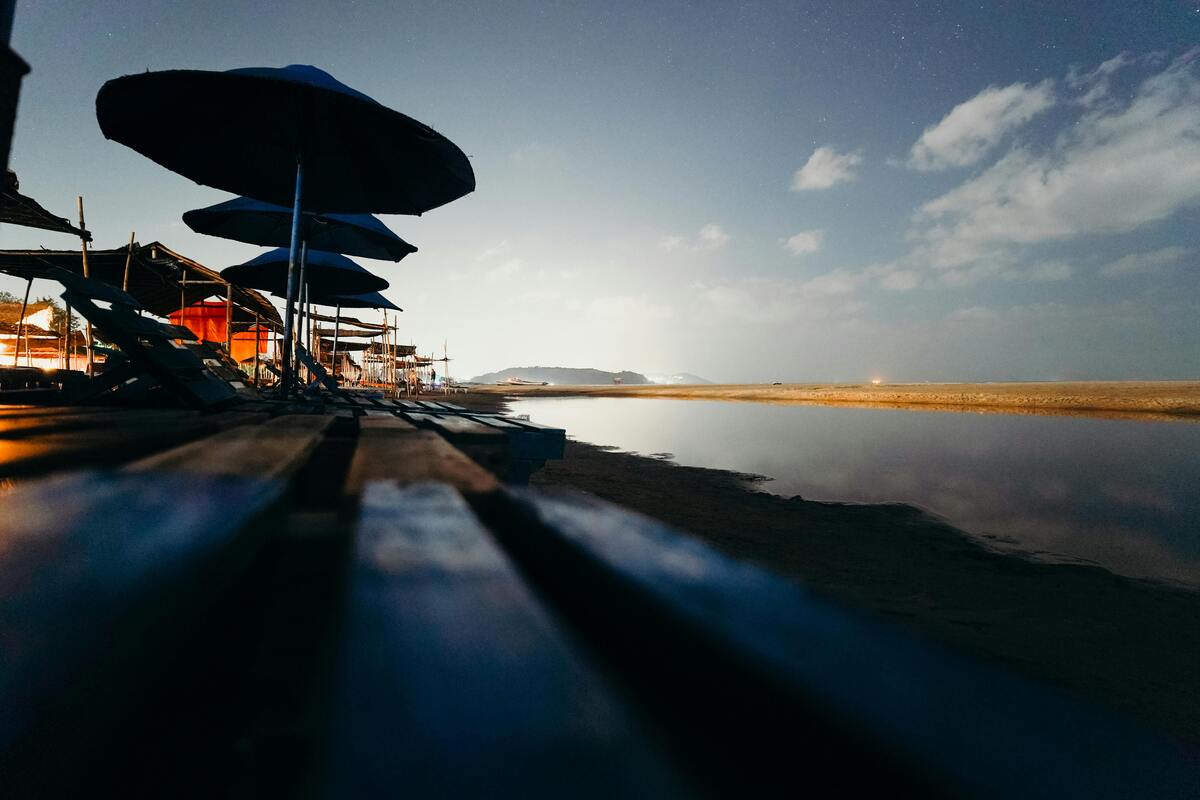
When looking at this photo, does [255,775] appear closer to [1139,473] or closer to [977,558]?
[977,558]

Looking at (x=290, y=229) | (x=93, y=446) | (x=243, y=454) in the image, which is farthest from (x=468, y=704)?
(x=290, y=229)

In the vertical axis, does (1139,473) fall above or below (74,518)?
below

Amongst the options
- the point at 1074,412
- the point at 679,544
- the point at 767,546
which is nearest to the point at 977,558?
the point at 767,546

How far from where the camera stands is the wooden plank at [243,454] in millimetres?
1084

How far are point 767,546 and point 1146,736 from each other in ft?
15.6

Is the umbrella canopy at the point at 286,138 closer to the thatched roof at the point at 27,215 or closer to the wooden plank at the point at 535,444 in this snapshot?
the wooden plank at the point at 535,444

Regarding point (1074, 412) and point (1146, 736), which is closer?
point (1146, 736)

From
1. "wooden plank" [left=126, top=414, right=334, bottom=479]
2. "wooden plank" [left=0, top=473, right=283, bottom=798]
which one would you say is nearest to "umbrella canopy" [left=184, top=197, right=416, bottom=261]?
"wooden plank" [left=126, top=414, right=334, bottom=479]

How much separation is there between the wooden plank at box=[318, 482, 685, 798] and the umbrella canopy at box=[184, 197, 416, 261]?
625 cm

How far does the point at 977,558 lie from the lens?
4.75 metres

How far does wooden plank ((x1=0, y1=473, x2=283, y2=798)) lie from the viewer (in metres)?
0.28

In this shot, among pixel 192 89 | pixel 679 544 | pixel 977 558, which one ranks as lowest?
pixel 977 558

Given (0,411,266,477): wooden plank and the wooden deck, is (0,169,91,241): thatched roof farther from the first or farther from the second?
the wooden deck

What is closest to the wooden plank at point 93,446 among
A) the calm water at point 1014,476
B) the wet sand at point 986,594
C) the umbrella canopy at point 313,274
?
the wet sand at point 986,594
